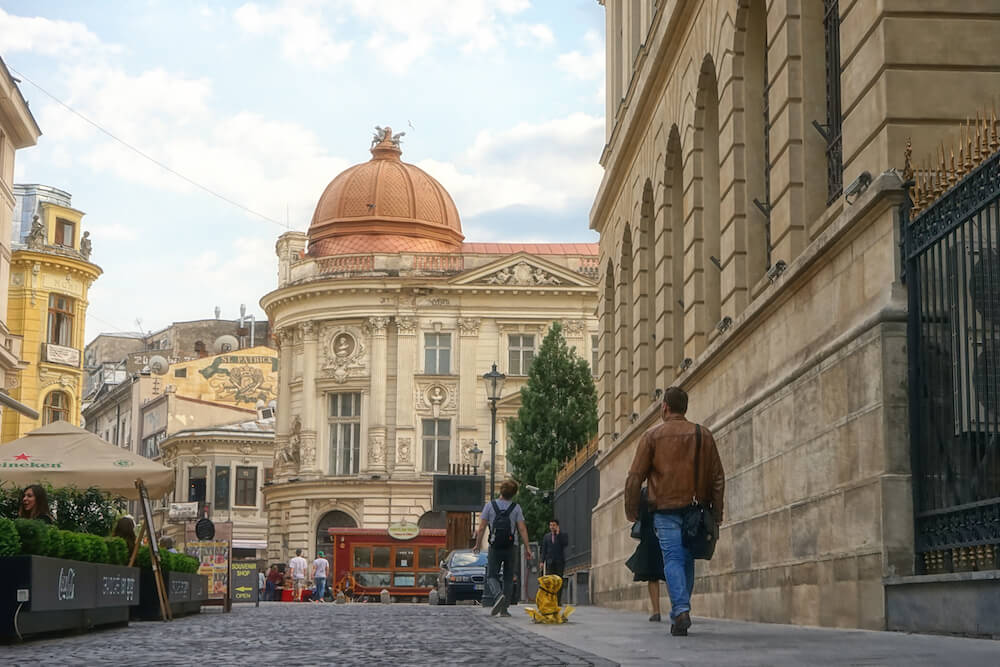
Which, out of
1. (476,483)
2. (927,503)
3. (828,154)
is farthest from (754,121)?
(476,483)

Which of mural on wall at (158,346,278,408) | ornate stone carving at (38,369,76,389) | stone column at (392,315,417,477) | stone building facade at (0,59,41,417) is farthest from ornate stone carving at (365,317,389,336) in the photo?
mural on wall at (158,346,278,408)

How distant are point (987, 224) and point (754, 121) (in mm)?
8204

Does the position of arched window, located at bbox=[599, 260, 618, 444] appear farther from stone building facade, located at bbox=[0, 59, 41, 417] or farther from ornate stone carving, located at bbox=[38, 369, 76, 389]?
ornate stone carving, located at bbox=[38, 369, 76, 389]

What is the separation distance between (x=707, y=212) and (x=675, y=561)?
8856 mm

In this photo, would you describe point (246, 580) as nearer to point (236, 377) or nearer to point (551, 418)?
point (551, 418)

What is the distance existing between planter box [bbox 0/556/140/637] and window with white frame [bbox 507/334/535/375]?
175 ft

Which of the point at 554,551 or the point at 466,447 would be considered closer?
the point at 554,551

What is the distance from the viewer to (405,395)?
68.2m

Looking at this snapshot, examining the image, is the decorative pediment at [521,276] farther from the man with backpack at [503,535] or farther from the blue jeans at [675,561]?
the blue jeans at [675,561]

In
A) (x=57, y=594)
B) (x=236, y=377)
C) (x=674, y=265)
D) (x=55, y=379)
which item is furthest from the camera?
(x=236, y=377)

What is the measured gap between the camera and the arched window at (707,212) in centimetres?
1955

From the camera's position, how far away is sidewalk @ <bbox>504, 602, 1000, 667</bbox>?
7.87 meters

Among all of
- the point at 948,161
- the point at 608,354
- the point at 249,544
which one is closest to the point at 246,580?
the point at 608,354

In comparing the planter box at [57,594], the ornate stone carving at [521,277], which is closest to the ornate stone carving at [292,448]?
the ornate stone carving at [521,277]
